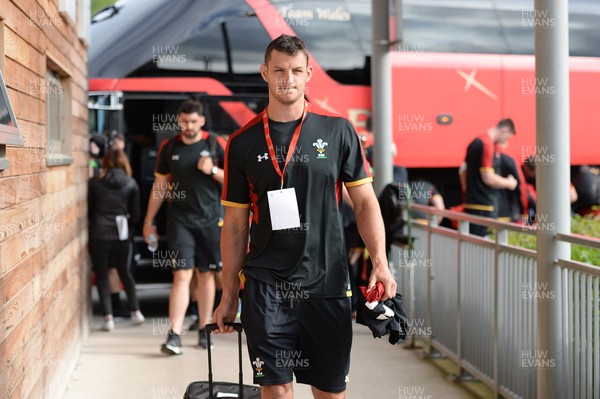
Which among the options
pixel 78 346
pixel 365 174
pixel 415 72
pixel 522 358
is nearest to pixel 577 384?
pixel 522 358

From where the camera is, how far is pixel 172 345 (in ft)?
25.8

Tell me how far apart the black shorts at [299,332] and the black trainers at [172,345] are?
3.86 metres

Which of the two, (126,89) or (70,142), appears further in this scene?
(126,89)

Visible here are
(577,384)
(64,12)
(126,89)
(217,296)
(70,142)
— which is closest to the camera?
(577,384)

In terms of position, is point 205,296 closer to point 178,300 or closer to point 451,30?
point 178,300

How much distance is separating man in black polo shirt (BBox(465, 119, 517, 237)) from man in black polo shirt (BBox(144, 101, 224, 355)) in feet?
9.80

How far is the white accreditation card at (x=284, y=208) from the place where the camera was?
13.3ft

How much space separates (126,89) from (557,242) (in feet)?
19.7

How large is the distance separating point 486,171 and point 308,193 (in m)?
6.07

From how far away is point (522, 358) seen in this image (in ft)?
18.8

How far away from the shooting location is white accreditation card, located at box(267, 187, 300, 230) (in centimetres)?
404

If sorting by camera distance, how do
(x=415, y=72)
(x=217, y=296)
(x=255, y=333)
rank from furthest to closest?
(x=415, y=72)
(x=217, y=296)
(x=255, y=333)

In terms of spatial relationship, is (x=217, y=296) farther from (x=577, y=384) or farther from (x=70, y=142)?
(x=577, y=384)

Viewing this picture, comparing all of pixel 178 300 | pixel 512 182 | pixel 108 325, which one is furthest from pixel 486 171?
pixel 108 325
